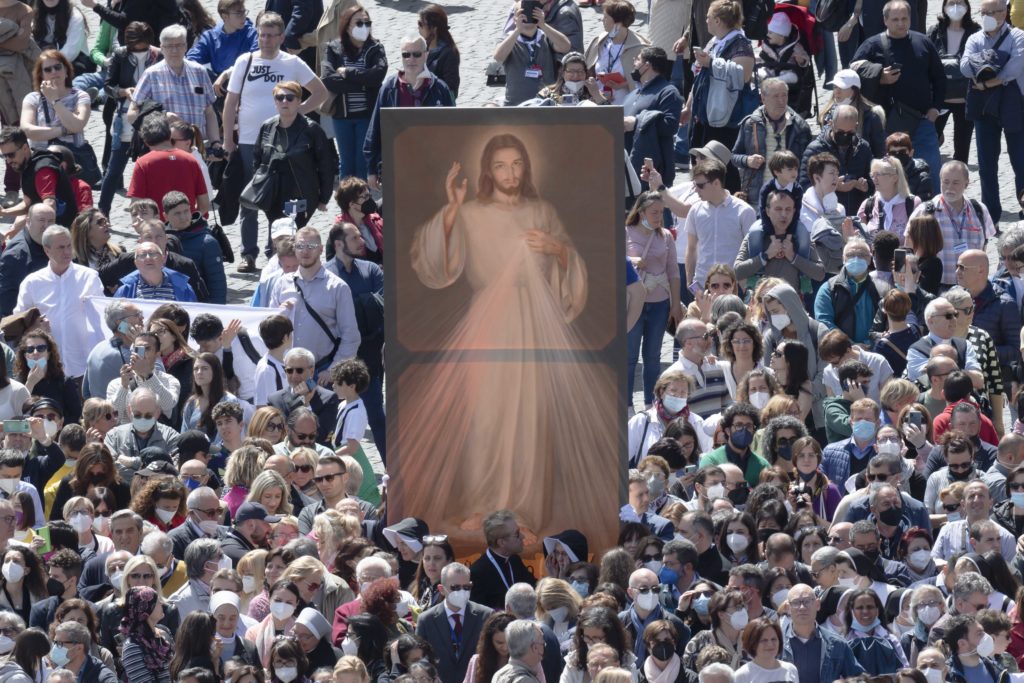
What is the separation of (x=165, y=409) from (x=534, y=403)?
2652mm

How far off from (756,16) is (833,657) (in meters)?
11.0

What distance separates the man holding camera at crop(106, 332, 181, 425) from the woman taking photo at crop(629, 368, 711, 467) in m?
3.12

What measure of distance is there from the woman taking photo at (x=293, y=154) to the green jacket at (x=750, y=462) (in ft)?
17.5

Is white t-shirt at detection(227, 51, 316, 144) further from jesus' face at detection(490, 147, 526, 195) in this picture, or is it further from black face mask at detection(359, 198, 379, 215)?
jesus' face at detection(490, 147, 526, 195)

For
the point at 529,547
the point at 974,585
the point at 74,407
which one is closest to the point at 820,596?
the point at 974,585

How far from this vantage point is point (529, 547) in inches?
720

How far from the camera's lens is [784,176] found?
21141mm

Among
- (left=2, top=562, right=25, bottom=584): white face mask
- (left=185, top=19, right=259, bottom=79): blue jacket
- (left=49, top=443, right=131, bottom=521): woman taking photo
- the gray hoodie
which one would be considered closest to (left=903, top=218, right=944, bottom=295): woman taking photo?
the gray hoodie

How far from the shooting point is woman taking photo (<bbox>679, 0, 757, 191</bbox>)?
23.7m

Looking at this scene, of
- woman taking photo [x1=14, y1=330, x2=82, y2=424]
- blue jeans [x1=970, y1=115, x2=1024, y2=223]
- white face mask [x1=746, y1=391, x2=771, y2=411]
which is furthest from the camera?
blue jeans [x1=970, y1=115, x2=1024, y2=223]

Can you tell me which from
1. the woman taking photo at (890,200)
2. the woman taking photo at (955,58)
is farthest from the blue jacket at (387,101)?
the woman taking photo at (955,58)

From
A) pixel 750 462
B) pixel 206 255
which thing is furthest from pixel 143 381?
pixel 750 462

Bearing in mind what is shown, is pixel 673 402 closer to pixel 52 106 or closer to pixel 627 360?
pixel 627 360

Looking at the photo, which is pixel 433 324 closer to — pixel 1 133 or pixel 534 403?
pixel 534 403
